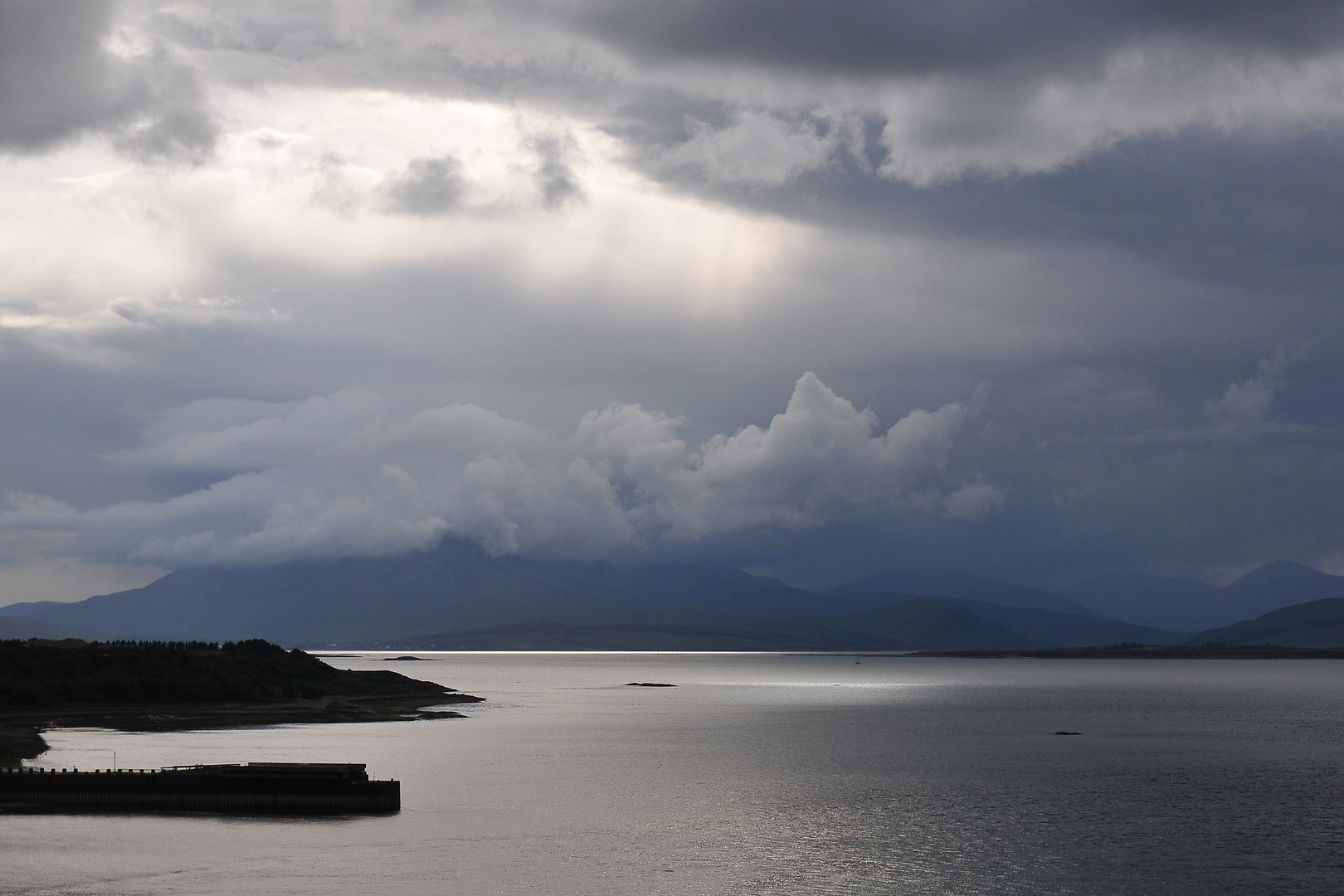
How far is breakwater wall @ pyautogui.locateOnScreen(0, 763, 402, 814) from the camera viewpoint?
9738 centimetres

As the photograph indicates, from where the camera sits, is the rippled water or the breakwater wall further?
the breakwater wall

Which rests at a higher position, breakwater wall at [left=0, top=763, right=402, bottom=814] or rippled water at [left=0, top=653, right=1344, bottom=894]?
breakwater wall at [left=0, top=763, right=402, bottom=814]

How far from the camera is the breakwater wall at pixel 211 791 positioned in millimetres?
97375

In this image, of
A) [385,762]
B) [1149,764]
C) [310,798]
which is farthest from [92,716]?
[1149,764]

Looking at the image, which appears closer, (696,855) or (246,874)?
(246,874)

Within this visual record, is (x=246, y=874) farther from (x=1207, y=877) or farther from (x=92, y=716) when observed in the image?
(x=92, y=716)

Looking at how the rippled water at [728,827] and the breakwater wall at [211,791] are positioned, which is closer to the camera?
the rippled water at [728,827]

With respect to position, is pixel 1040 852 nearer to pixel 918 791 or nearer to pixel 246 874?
pixel 918 791

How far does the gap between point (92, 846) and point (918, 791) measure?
228 feet

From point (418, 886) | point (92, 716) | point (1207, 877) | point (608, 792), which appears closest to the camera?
point (418, 886)

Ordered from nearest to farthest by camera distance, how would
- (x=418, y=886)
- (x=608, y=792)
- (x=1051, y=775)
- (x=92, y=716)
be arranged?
(x=418, y=886), (x=608, y=792), (x=1051, y=775), (x=92, y=716)

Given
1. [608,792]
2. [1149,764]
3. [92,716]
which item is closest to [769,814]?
[608,792]

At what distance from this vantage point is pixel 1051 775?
13225 centimetres

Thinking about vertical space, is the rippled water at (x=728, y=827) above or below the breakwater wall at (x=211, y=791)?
below
